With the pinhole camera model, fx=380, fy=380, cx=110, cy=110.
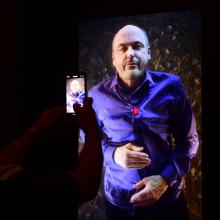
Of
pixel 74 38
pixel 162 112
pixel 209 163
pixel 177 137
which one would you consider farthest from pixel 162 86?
pixel 74 38

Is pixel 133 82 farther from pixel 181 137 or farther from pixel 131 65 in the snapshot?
pixel 181 137

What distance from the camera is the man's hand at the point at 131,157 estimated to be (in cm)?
228

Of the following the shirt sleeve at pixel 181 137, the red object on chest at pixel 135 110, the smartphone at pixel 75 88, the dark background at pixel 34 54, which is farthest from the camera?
the dark background at pixel 34 54

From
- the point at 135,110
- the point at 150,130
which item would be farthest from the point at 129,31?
the point at 150,130

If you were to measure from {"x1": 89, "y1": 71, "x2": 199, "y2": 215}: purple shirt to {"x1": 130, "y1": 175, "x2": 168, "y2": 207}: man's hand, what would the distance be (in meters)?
0.03

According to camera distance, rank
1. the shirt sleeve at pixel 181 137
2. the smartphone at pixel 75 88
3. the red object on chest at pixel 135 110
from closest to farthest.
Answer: the smartphone at pixel 75 88 < the shirt sleeve at pixel 181 137 < the red object on chest at pixel 135 110

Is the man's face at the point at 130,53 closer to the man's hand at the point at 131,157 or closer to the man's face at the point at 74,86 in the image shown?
the man's hand at the point at 131,157

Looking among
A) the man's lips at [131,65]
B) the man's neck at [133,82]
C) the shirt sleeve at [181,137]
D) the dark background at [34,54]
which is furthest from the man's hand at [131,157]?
the dark background at [34,54]

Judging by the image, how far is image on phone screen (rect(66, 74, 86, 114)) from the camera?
1878 millimetres

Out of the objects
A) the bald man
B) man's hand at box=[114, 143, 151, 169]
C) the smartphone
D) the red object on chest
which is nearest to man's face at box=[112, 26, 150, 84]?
the bald man

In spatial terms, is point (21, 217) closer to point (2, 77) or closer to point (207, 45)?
point (207, 45)

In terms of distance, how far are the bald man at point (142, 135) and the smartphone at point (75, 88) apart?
52 centimetres

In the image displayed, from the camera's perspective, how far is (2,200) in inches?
29.8

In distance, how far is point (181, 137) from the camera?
2229 mm
